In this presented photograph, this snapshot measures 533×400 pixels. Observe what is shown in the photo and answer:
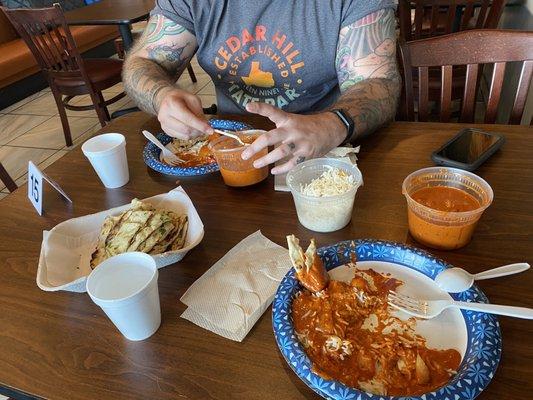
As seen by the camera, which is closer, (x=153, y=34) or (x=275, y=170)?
(x=275, y=170)

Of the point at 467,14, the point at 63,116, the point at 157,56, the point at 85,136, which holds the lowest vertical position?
the point at 85,136

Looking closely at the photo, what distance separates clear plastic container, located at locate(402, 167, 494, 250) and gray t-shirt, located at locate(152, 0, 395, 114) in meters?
0.67

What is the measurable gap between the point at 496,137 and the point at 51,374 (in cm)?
113

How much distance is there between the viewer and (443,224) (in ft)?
2.56

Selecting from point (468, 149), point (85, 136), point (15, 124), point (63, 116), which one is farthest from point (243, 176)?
point (15, 124)

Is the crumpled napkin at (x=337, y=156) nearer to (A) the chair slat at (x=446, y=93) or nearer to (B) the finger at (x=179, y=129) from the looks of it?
(B) the finger at (x=179, y=129)

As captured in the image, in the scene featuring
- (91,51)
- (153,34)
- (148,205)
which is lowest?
(91,51)

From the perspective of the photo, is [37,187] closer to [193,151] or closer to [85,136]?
[193,151]

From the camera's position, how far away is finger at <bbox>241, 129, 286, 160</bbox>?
0.95m

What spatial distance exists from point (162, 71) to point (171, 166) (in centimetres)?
49

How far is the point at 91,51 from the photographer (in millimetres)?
4980

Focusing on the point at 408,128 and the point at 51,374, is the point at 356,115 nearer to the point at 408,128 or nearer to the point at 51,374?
the point at 408,128

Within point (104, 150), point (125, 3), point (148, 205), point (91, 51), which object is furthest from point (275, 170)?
point (91, 51)

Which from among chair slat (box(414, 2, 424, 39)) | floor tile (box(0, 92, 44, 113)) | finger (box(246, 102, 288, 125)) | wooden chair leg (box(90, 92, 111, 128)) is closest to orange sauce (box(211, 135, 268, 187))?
finger (box(246, 102, 288, 125))
